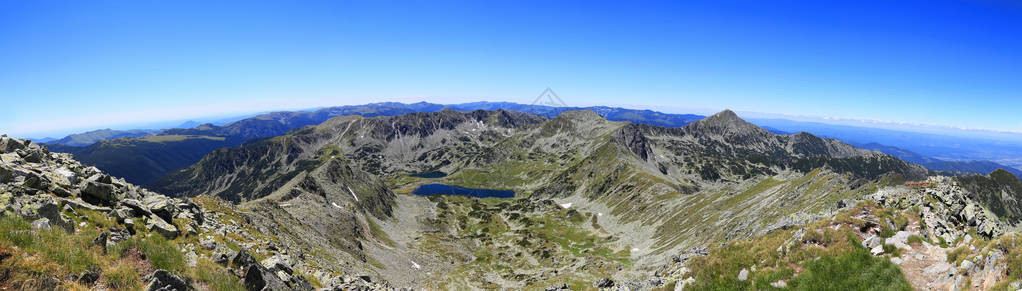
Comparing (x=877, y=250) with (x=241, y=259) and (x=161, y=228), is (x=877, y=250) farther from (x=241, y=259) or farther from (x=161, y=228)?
(x=161, y=228)

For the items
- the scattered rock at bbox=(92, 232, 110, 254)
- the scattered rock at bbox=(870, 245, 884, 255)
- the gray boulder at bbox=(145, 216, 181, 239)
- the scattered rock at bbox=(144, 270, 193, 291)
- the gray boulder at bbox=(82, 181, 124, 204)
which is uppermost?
the gray boulder at bbox=(82, 181, 124, 204)

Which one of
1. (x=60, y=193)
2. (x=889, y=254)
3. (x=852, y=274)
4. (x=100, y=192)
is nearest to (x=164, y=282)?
(x=60, y=193)

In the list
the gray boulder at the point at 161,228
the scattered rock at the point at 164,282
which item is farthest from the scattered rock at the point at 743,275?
the gray boulder at the point at 161,228

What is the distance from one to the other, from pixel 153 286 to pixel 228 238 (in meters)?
23.1

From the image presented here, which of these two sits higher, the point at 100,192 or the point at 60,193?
the point at 60,193

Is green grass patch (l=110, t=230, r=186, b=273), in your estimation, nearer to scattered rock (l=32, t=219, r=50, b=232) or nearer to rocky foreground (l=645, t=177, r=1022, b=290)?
A: scattered rock (l=32, t=219, r=50, b=232)

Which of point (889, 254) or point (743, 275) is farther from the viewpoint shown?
point (743, 275)

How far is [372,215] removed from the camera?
142 metres

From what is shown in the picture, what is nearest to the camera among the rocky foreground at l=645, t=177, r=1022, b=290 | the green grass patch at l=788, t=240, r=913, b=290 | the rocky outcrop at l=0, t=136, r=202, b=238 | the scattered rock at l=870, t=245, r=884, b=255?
the rocky outcrop at l=0, t=136, r=202, b=238

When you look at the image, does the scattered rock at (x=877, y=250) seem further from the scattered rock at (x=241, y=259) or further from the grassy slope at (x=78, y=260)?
the scattered rock at (x=241, y=259)

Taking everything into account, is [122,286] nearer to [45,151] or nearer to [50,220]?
[50,220]

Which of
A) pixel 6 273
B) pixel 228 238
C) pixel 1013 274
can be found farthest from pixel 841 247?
pixel 228 238

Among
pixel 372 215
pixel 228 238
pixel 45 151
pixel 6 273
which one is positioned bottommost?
pixel 372 215

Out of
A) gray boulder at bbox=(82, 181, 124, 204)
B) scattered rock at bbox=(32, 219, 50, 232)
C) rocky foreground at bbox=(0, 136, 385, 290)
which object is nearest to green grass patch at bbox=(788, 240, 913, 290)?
rocky foreground at bbox=(0, 136, 385, 290)
